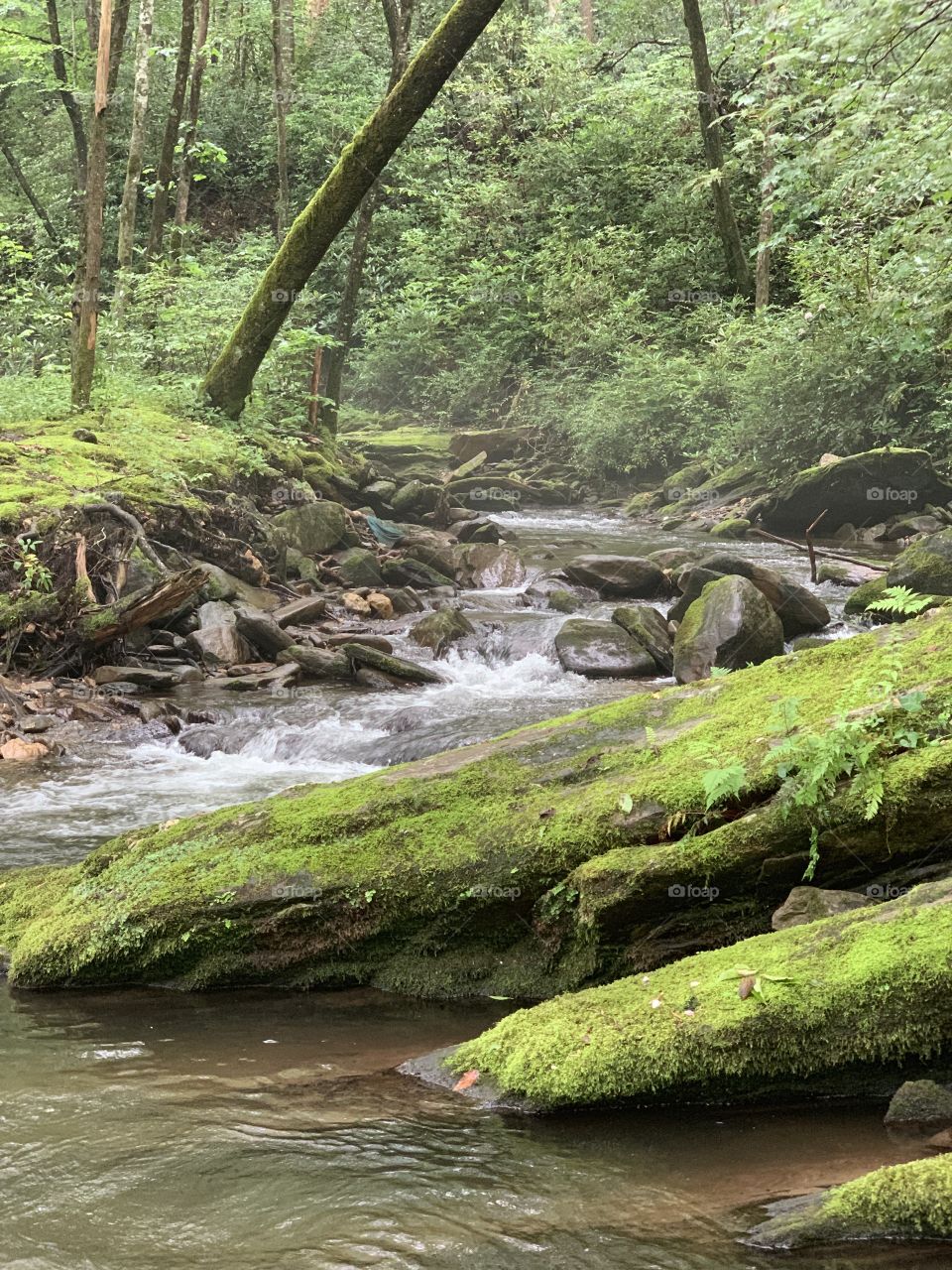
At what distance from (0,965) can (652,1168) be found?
357 cm

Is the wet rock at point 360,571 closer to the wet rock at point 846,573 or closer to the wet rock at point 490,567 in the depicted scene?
the wet rock at point 490,567

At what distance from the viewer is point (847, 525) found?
19078mm

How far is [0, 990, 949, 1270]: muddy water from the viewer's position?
99.5 inches

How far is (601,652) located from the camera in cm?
1211

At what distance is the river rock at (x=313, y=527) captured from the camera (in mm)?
16172

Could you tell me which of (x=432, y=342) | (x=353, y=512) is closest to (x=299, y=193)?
(x=432, y=342)

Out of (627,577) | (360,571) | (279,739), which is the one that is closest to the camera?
(279,739)

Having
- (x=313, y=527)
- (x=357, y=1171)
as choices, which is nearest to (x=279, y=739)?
(x=357, y=1171)

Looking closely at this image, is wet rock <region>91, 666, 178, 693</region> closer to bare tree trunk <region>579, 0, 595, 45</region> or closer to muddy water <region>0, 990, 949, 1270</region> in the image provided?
muddy water <region>0, 990, 949, 1270</region>

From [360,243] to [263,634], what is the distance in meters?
11.6

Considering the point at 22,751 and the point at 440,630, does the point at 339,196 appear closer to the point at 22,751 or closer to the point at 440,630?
the point at 440,630

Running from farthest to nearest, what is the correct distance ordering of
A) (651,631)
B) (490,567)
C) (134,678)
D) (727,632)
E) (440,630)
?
(490,567), (440,630), (651,631), (727,632), (134,678)

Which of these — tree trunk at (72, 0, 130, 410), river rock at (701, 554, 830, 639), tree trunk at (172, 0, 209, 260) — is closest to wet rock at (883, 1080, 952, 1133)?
river rock at (701, 554, 830, 639)

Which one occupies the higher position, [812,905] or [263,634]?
[263,634]
